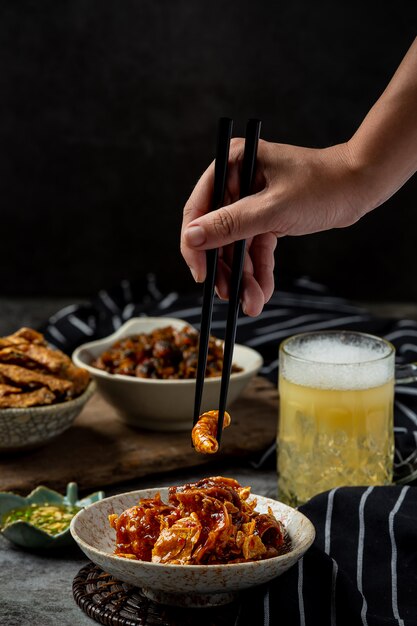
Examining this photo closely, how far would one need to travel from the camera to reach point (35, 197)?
4.63m

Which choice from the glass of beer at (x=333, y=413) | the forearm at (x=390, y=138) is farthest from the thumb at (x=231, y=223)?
the glass of beer at (x=333, y=413)

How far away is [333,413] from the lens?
6.49ft

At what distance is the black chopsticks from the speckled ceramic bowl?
52 cm

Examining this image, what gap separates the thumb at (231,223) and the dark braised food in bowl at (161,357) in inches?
31.6

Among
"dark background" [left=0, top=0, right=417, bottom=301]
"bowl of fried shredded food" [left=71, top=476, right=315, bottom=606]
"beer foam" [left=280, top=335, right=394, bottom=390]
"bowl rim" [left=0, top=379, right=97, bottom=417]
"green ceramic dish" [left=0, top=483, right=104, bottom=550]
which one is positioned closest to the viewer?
"bowl of fried shredded food" [left=71, top=476, right=315, bottom=606]

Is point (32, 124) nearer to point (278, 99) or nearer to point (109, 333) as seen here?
point (278, 99)

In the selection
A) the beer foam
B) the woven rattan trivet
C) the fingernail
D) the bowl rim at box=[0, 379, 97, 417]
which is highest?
the fingernail

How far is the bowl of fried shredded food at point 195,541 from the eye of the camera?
144 cm

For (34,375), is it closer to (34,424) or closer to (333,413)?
(34,424)

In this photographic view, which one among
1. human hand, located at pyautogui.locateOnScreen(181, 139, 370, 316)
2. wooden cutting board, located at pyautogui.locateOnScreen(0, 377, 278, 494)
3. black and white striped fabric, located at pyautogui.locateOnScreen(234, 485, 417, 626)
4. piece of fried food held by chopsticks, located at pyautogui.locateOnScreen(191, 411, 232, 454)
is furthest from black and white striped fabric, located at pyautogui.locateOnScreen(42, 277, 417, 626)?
human hand, located at pyautogui.locateOnScreen(181, 139, 370, 316)

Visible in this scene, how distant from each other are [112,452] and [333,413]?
1.87ft

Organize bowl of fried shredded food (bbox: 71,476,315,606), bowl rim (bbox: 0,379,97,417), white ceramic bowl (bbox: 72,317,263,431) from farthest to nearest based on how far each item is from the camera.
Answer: white ceramic bowl (bbox: 72,317,263,431)
bowl rim (bbox: 0,379,97,417)
bowl of fried shredded food (bbox: 71,476,315,606)

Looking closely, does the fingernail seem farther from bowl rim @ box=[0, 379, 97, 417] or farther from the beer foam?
bowl rim @ box=[0, 379, 97, 417]

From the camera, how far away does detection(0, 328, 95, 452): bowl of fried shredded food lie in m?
2.12
